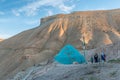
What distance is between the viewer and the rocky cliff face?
74812mm

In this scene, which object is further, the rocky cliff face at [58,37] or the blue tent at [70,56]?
the rocky cliff face at [58,37]

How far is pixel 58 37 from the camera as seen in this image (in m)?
83.9

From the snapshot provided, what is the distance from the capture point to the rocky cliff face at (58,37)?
74.8 meters

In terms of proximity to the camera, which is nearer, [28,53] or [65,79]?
[65,79]

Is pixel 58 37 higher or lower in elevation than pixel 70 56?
higher

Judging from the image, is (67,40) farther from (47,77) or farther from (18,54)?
(47,77)

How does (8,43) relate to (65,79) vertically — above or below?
above

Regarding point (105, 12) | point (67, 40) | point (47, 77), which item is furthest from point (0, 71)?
point (47, 77)

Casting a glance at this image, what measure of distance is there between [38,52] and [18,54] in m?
4.42

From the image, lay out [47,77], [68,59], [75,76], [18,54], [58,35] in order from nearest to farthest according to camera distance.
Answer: [75,76] → [47,77] → [68,59] → [18,54] → [58,35]

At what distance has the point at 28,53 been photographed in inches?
3095

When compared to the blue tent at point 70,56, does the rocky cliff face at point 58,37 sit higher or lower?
higher

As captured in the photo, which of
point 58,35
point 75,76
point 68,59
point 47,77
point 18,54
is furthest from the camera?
point 58,35

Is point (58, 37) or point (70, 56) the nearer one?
point (70, 56)
